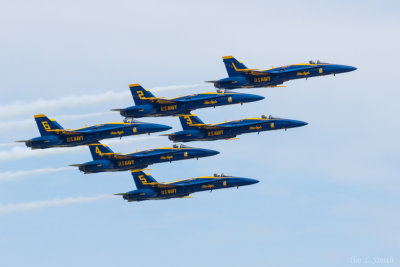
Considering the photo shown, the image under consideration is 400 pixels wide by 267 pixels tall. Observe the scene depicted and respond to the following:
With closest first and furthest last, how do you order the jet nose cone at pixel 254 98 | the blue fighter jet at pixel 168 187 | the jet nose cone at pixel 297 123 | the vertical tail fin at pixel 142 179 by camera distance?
the jet nose cone at pixel 254 98 → the jet nose cone at pixel 297 123 → the blue fighter jet at pixel 168 187 → the vertical tail fin at pixel 142 179

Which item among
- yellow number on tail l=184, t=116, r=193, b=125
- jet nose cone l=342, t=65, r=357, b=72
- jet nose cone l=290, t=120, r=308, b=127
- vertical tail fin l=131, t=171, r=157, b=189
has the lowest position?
vertical tail fin l=131, t=171, r=157, b=189

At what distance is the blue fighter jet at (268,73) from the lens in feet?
522

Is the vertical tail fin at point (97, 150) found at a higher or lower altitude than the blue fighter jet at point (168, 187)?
higher

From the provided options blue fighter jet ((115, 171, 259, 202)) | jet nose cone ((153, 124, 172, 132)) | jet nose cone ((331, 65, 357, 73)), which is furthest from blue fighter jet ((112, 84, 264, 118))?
jet nose cone ((331, 65, 357, 73))

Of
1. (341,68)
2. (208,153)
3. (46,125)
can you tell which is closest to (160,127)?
(208,153)

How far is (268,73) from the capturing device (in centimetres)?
16062

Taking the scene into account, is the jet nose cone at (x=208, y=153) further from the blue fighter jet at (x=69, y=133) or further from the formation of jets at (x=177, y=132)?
the blue fighter jet at (x=69, y=133)

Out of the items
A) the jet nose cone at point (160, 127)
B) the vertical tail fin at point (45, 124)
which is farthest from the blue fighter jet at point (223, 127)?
the vertical tail fin at point (45, 124)

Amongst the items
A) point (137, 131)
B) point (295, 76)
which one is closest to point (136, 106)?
point (137, 131)

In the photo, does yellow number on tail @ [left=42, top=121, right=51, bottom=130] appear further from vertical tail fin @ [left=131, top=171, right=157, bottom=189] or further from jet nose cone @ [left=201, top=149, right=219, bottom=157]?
jet nose cone @ [left=201, top=149, right=219, bottom=157]

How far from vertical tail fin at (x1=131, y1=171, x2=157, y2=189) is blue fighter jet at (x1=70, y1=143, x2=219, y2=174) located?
5.31 meters

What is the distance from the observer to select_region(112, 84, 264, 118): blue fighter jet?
513ft

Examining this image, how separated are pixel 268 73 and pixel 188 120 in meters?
14.3

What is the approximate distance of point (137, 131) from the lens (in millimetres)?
158500
